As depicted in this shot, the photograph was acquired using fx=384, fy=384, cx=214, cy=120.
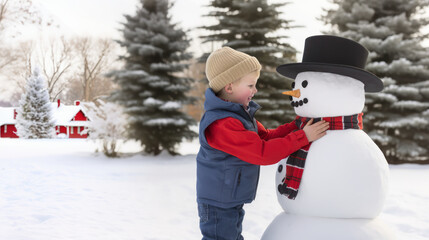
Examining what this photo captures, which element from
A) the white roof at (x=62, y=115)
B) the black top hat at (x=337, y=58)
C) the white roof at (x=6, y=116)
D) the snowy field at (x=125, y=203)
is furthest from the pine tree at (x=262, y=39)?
the white roof at (x=6, y=116)

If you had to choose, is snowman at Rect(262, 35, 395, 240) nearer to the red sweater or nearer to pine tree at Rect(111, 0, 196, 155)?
the red sweater

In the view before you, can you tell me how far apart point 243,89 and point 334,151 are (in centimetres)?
69

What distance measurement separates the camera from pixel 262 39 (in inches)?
507

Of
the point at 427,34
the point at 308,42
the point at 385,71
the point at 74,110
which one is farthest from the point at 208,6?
the point at 74,110

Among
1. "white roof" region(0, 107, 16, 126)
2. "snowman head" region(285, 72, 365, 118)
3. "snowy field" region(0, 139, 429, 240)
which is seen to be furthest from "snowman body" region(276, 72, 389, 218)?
"white roof" region(0, 107, 16, 126)

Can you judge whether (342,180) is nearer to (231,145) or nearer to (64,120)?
(231,145)

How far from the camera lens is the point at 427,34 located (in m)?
12.5

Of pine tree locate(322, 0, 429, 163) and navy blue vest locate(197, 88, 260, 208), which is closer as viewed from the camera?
navy blue vest locate(197, 88, 260, 208)

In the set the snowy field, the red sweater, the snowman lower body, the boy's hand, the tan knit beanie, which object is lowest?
the snowy field

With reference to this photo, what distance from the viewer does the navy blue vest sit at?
2.38 m

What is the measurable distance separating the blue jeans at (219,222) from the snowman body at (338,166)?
350 mm

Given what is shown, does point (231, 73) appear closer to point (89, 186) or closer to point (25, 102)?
point (89, 186)

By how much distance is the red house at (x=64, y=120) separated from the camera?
27661mm

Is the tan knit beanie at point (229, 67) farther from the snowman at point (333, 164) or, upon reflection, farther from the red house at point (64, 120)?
the red house at point (64, 120)
